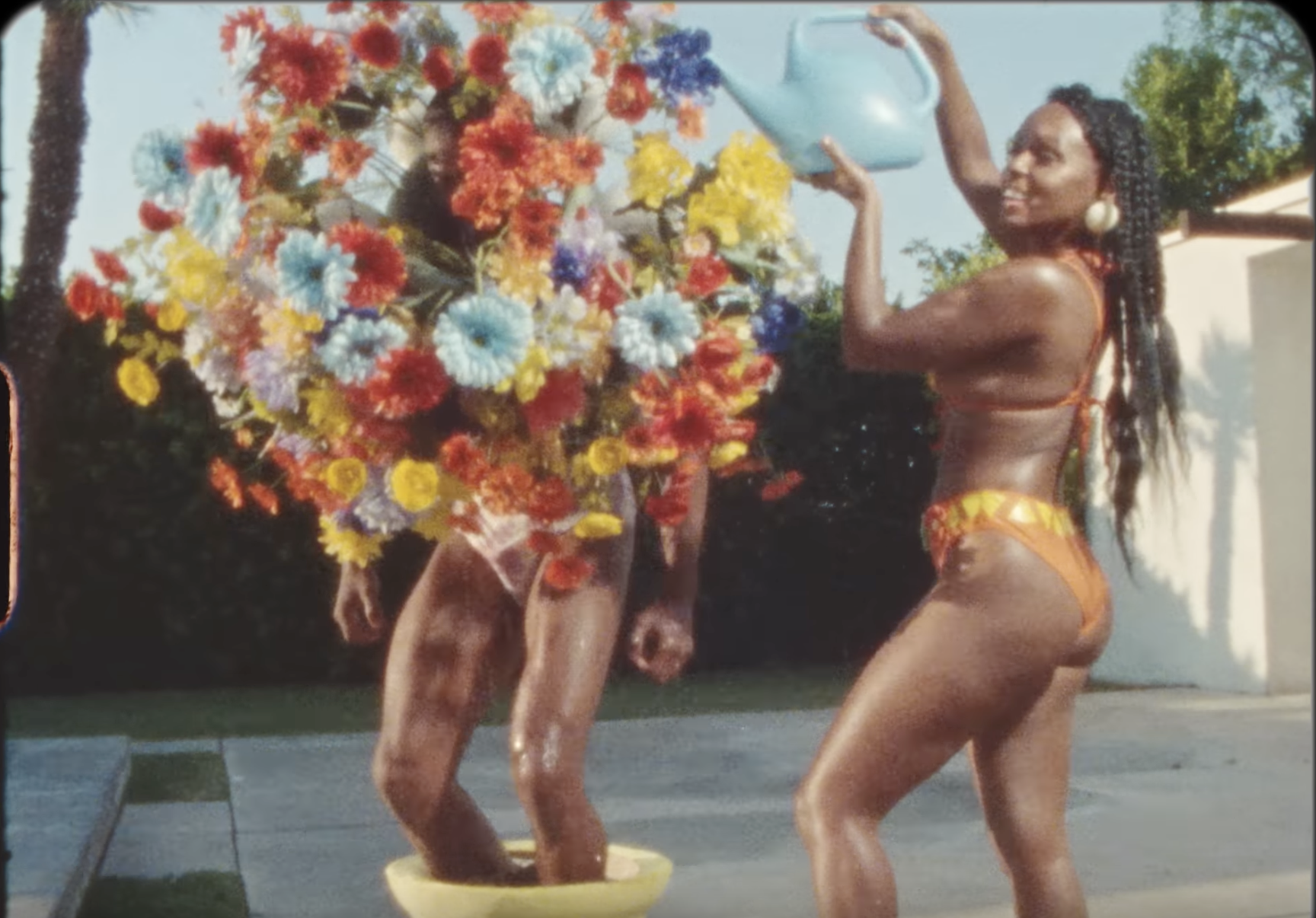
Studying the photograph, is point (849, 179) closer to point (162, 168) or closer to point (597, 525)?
point (597, 525)

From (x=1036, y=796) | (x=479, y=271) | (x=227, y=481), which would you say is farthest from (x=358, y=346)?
(x=1036, y=796)

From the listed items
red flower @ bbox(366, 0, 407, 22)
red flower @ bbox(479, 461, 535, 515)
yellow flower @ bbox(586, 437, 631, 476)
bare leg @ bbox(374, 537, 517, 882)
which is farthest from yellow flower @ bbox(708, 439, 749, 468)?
red flower @ bbox(366, 0, 407, 22)

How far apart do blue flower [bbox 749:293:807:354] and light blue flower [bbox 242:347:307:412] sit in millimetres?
551

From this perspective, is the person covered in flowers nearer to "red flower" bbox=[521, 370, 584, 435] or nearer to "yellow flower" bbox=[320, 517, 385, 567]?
"yellow flower" bbox=[320, 517, 385, 567]

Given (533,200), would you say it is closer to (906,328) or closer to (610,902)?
(906,328)

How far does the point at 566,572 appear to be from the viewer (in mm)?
2070

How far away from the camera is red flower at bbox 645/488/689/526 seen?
2.06m

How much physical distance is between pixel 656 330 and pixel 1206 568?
906mm

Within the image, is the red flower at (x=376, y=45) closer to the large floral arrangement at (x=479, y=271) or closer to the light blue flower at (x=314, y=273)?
the large floral arrangement at (x=479, y=271)

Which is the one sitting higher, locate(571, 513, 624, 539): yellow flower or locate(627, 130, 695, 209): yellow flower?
locate(627, 130, 695, 209): yellow flower

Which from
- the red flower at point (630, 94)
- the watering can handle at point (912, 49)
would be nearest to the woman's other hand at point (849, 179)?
the watering can handle at point (912, 49)

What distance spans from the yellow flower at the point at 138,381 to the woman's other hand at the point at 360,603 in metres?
0.34

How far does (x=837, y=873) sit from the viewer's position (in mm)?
1937

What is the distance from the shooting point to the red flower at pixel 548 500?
201 cm
